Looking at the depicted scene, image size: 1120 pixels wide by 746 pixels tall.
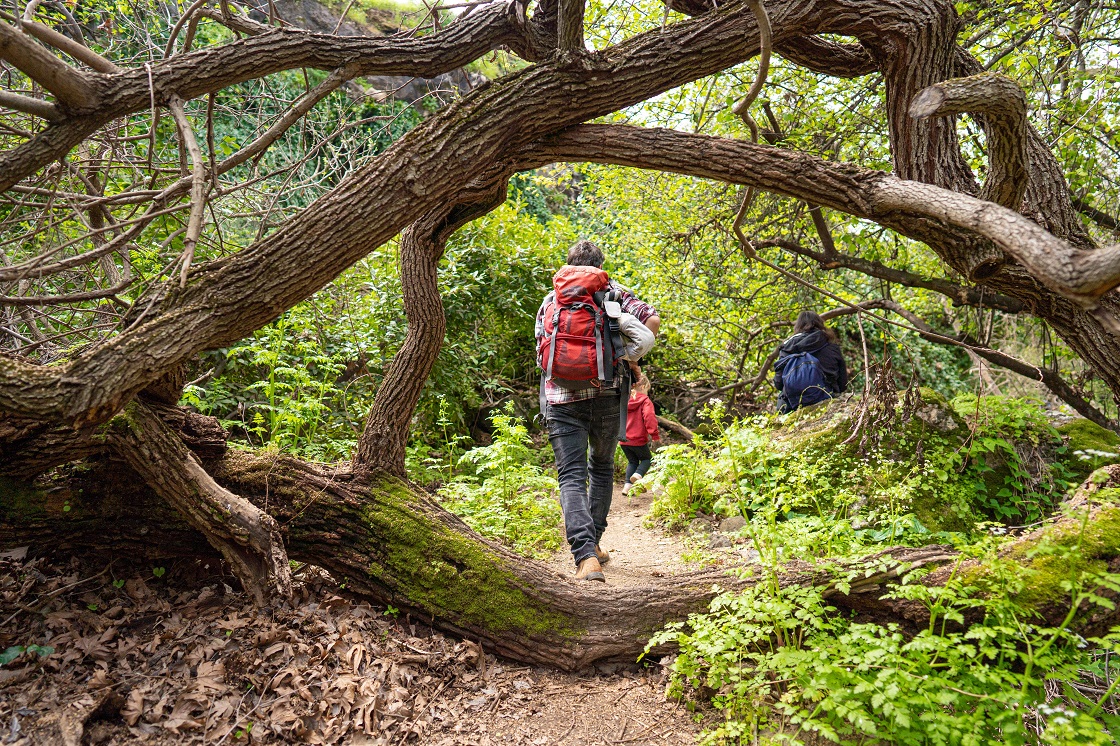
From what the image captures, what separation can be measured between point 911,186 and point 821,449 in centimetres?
289

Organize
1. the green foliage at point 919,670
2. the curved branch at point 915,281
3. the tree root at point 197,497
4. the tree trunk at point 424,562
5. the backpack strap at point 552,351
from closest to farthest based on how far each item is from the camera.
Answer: the green foliage at point 919,670 → the tree root at point 197,497 → the tree trunk at point 424,562 → the backpack strap at point 552,351 → the curved branch at point 915,281

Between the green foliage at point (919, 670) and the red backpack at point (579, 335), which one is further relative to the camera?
the red backpack at point (579, 335)

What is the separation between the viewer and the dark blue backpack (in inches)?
268

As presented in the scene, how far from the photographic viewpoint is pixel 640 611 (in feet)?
11.5

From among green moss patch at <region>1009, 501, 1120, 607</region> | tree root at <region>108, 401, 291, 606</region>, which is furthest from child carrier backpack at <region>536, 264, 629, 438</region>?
green moss patch at <region>1009, 501, 1120, 607</region>

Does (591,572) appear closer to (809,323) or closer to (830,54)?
(830,54)

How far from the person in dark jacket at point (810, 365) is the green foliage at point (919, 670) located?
396cm

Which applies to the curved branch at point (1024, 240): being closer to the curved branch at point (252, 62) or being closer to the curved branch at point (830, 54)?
the curved branch at point (830, 54)

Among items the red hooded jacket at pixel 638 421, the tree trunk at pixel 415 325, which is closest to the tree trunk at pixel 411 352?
the tree trunk at pixel 415 325

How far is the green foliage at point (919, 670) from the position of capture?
220cm

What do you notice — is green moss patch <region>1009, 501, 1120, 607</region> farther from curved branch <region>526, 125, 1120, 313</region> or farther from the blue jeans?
the blue jeans

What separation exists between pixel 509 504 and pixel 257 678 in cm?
307

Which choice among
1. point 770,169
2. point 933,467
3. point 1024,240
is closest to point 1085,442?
point 933,467

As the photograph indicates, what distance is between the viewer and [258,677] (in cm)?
283
